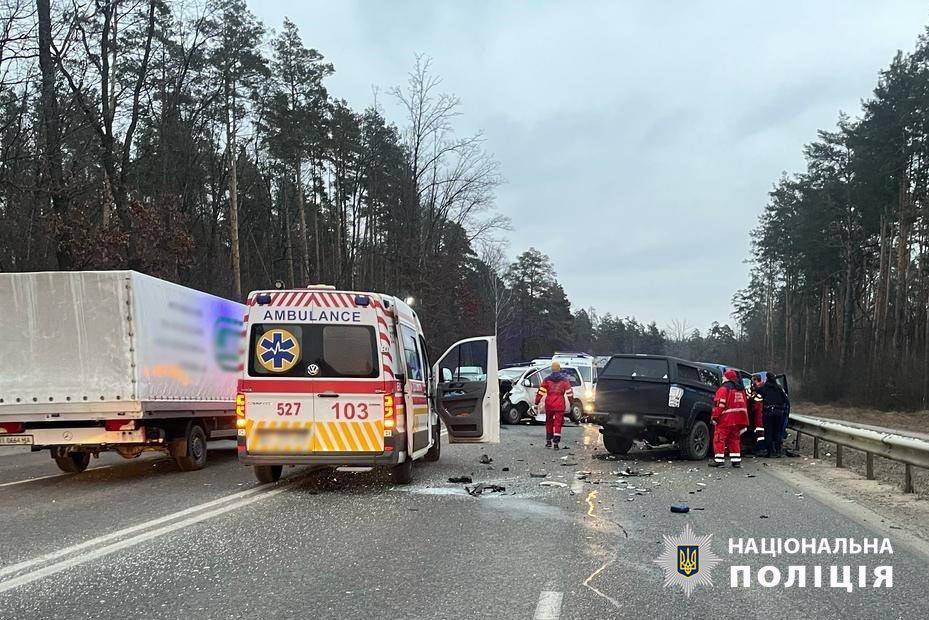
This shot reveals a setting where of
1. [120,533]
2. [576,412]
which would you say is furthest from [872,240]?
[120,533]

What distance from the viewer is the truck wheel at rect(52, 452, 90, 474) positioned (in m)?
11.1

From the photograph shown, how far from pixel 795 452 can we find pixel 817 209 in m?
35.9

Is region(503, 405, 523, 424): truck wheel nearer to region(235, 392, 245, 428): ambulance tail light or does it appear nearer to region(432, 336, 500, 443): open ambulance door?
region(432, 336, 500, 443): open ambulance door

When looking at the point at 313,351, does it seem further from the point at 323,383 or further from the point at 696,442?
the point at 696,442

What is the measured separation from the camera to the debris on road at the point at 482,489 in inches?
367

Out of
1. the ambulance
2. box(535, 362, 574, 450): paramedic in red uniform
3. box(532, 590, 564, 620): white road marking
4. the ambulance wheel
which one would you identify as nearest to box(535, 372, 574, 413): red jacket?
box(535, 362, 574, 450): paramedic in red uniform

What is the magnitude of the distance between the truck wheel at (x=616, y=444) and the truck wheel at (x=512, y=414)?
924 cm

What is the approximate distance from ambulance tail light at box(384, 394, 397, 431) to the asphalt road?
0.84 meters

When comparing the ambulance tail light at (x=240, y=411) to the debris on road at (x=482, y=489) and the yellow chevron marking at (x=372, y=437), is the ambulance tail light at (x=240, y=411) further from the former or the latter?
the debris on road at (x=482, y=489)

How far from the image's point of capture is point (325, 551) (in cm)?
634

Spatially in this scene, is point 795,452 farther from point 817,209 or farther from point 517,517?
point 817,209

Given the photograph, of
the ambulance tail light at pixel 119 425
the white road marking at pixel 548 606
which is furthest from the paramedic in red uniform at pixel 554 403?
the white road marking at pixel 548 606

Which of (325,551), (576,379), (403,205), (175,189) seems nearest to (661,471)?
(325,551)

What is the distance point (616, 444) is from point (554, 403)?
1946 millimetres
